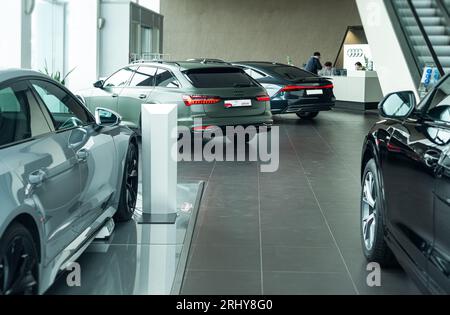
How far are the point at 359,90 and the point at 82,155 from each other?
17357mm

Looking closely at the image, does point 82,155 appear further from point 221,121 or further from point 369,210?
point 221,121

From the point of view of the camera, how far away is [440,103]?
13.3 ft

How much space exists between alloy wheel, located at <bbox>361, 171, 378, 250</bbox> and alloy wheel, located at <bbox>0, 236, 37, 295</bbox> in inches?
89.3

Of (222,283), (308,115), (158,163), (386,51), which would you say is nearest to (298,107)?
(308,115)

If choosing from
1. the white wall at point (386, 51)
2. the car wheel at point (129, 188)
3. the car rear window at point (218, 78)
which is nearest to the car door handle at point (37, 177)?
the car wheel at point (129, 188)

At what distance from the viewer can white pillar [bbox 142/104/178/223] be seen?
6.31 m

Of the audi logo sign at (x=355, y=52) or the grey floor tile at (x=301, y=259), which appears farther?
the audi logo sign at (x=355, y=52)

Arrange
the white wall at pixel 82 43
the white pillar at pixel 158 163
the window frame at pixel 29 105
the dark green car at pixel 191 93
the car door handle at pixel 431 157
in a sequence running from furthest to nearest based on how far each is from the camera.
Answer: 1. the white wall at pixel 82 43
2. the dark green car at pixel 191 93
3. the white pillar at pixel 158 163
4. the window frame at pixel 29 105
5. the car door handle at pixel 431 157

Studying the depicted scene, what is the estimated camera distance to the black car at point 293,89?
16.5 m

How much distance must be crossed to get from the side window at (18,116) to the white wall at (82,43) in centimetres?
1369

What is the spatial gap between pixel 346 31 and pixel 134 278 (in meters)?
28.9

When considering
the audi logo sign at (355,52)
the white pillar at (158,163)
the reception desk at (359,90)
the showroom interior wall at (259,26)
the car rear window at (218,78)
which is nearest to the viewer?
the white pillar at (158,163)

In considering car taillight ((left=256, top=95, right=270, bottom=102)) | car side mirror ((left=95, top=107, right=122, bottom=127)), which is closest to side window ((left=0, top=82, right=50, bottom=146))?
car side mirror ((left=95, top=107, right=122, bottom=127))

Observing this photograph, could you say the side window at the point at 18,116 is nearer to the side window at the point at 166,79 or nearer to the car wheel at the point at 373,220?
the car wheel at the point at 373,220
